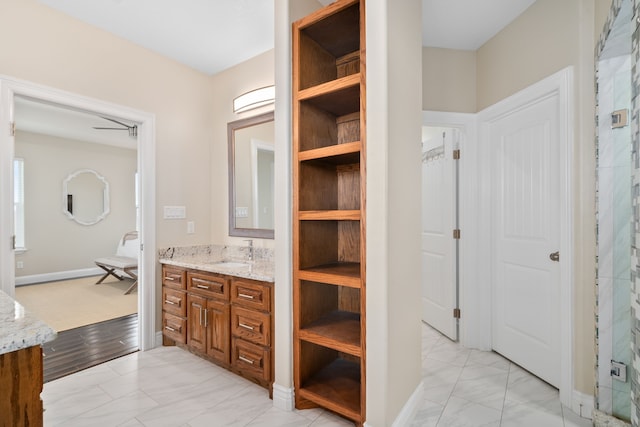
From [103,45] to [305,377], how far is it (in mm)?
2989

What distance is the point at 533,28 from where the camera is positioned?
2.28 meters

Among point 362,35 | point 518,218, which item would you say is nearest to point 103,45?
point 362,35

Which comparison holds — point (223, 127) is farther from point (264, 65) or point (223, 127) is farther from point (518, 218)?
point (518, 218)

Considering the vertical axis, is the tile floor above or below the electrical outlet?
below

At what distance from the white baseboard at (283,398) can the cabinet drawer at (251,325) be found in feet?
0.92

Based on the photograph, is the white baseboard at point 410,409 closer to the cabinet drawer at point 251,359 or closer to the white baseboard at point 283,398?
the white baseboard at point 283,398

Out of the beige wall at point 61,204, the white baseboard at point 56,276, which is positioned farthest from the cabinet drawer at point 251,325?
the beige wall at point 61,204

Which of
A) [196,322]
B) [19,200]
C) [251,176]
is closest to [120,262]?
[19,200]

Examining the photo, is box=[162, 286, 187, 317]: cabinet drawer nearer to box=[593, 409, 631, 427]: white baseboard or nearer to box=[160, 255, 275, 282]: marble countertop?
box=[160, 255, 275, 282]: marble countertop

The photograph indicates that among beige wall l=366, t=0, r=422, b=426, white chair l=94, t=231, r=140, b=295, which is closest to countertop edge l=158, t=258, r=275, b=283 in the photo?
beige wall l=366, t=0, r=422, b=426

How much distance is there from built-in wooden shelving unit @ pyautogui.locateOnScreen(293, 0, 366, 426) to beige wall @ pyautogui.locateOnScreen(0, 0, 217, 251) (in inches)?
67.6

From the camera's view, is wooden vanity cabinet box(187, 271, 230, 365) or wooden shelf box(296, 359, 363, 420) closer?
wooden shelf box(296, 359, 363, 420)

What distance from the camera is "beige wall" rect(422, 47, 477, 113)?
2.80 meters

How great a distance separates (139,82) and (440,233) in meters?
3.13
